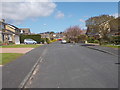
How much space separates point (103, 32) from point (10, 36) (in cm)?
2683

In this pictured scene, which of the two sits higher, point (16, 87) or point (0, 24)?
point (0, 24)

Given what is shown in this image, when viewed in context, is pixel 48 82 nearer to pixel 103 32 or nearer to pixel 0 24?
pixel 103 32

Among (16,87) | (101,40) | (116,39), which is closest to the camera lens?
(16,87)

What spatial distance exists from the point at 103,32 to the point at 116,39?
136 inches

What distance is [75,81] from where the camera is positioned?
18.8 ft

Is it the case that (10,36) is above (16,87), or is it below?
→ above

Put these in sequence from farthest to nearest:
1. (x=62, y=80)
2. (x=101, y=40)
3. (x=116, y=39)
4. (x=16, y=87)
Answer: (x=101, y=40) → (x=116, y=39) → (x=62, y=80) → (x=16, y=87)

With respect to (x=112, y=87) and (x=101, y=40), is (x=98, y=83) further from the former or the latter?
(x=101, y=40)

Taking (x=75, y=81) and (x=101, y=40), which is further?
(x=101, y=40)

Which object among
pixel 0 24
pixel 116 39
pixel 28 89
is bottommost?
pixel 28 89

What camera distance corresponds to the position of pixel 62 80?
5.92m

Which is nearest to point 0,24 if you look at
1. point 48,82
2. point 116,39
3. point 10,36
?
point 10,36

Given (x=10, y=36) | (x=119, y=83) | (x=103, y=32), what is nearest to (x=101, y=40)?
(x=103, y=32)

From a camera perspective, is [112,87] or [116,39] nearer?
[112,87]
